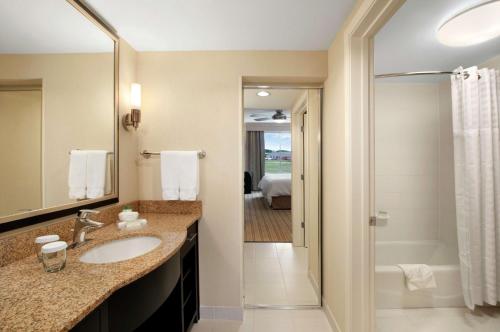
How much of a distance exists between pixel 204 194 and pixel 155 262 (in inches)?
36.0

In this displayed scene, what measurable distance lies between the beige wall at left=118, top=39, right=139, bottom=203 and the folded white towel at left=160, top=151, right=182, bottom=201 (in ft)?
0.81

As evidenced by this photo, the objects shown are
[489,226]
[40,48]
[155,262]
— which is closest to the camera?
[155,262]

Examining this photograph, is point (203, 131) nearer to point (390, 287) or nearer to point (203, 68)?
point (203, 68)

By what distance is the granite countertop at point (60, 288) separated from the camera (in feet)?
1.90

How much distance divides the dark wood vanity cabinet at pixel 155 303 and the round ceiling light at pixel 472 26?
2255 millimetres

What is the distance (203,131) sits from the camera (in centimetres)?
182

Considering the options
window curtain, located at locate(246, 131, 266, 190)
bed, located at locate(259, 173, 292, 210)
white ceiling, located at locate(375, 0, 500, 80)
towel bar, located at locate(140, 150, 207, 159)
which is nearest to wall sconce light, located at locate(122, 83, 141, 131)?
towel bar, located at locate(140, 150, 207, 159)

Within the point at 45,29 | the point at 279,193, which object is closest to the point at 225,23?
the point at 45,29

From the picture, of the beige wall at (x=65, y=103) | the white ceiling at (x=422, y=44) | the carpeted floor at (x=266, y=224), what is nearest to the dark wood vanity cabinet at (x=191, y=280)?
the beige wall at (x=65, y=103)

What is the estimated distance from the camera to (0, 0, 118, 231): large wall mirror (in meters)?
0.95

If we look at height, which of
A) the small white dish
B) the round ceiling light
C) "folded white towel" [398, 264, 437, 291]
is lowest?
"folded white towel" [398, 264, 437, 291]

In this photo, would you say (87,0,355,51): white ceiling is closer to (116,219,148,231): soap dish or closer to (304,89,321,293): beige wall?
(304,89,321,293): beige wall

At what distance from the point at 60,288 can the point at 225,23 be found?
162 cm

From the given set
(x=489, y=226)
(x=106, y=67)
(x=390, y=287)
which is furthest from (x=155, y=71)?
(x=489, y=226)
